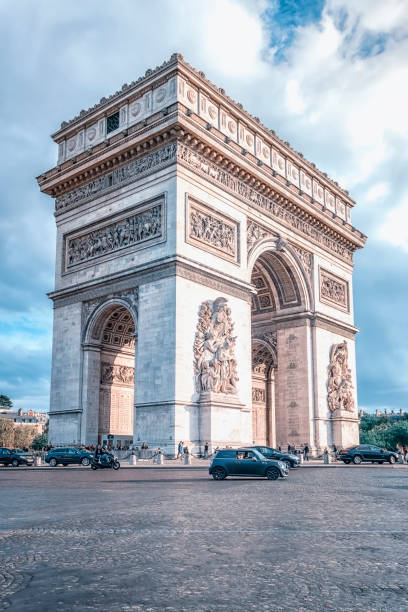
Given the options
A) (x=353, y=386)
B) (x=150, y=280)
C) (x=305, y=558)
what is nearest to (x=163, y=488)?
(x=305, y=558)

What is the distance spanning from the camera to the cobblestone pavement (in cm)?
471

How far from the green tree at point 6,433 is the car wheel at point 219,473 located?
8666 centimetres

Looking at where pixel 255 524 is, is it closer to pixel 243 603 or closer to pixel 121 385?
pixel 243 603

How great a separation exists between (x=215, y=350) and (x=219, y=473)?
414 inches

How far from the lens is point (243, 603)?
4574mm

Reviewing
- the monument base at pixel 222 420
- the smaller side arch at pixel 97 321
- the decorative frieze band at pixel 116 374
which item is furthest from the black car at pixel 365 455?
the smaller side arch at pixel 97 321

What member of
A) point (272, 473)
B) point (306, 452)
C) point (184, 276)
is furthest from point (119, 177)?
point (272, 473)

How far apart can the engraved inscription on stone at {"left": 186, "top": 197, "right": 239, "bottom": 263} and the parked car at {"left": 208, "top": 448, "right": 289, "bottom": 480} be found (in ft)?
40.0

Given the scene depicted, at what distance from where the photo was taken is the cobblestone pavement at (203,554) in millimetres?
4707

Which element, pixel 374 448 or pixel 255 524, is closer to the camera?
pixel 255 524

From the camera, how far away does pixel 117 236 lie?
30.9 meters

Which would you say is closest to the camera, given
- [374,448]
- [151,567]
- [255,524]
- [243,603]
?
[243,603]

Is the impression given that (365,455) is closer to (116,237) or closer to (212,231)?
(212,231)

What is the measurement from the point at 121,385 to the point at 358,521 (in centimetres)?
2514
